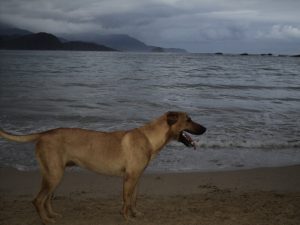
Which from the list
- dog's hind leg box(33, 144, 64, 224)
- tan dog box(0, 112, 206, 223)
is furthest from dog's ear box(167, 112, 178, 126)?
dog's hind leg box(33, 144, 64, 224)

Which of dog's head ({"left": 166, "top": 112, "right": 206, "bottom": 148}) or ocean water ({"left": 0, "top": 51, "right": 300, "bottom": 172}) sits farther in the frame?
ocean water ({"left": 0, "top": 51, "right": 300, "bottom": 172})

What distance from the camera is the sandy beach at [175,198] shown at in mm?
5953

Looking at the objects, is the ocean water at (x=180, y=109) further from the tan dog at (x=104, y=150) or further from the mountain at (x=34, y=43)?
the mountain at (x=34, y=43)

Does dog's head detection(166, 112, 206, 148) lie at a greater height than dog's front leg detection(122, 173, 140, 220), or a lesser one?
greater

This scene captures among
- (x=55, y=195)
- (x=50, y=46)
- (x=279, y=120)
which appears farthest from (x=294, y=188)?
(x=50, y=46)

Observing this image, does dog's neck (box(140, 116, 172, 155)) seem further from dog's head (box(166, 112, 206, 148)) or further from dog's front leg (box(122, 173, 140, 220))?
dog's front leg (box(122, 173, 140, 220))

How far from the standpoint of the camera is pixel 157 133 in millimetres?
6250

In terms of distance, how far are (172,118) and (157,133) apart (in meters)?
0.31

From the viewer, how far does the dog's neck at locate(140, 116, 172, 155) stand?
20.4ft

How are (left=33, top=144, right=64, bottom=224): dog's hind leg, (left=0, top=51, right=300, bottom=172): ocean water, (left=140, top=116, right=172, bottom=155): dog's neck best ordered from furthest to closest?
(left=0, top=51, right=300, bottom=172): ocean water < (left=140, top=116, right=172, bottom=155): dog's neck < (left=33, top=144, right=64, bottom=224): dog's hind leg

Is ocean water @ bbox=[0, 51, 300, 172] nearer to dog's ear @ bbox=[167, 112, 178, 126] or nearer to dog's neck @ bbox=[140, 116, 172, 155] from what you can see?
dog's neck @ bbox=[140, 116, 172, 155]

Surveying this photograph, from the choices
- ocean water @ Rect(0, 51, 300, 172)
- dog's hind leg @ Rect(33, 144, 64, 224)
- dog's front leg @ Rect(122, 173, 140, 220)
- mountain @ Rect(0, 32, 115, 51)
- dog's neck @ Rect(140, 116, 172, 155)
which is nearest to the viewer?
dog's hind leg @ Rect(33, 144, 64, 224)

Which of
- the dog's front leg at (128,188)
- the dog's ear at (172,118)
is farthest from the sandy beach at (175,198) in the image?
the dog's ear at (172,118)

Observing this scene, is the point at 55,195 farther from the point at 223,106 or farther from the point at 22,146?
the point at 223,106
